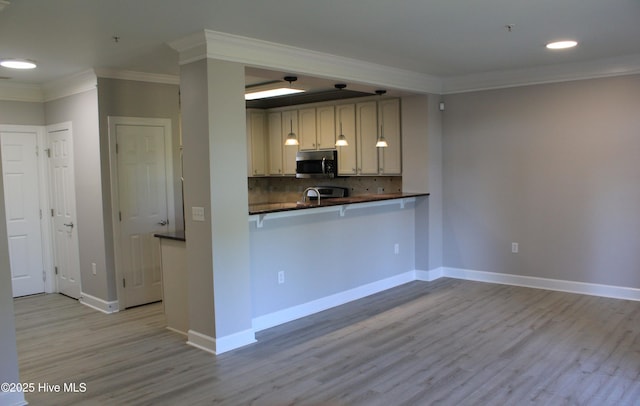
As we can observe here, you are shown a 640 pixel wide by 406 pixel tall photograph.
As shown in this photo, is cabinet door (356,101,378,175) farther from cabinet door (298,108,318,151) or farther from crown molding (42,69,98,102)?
crown molding (42,69,98,102)

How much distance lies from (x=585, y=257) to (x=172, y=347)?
4252 mm

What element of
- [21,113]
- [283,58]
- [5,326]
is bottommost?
[5,326]

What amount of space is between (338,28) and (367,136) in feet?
10.0

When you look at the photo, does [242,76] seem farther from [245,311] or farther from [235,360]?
[235,360]

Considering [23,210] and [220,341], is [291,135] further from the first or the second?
[23,210]

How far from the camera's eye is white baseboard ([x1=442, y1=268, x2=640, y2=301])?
5074 mm

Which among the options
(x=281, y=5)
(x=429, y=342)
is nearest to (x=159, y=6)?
(x=281, y=5)

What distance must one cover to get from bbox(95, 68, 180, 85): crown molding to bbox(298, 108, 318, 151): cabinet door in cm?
226

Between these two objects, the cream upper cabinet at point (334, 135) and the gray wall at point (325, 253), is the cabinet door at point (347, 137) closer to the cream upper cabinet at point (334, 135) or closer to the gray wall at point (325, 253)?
the cream upper cabinet at point (334, 135)

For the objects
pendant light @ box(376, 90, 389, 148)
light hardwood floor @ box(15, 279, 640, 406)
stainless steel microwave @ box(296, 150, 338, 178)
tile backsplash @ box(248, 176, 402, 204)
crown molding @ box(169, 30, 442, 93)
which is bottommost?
light hardwood floor @ box(15, 279, 640, 406)

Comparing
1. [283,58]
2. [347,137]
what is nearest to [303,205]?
[283,58]

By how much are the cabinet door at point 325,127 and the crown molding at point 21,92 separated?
3486mm

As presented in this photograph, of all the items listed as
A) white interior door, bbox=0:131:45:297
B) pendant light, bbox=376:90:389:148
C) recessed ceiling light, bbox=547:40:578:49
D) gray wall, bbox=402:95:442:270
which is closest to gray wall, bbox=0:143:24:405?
white interior door, bbox=0:131:45:297

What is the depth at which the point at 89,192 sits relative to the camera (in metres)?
5.15
